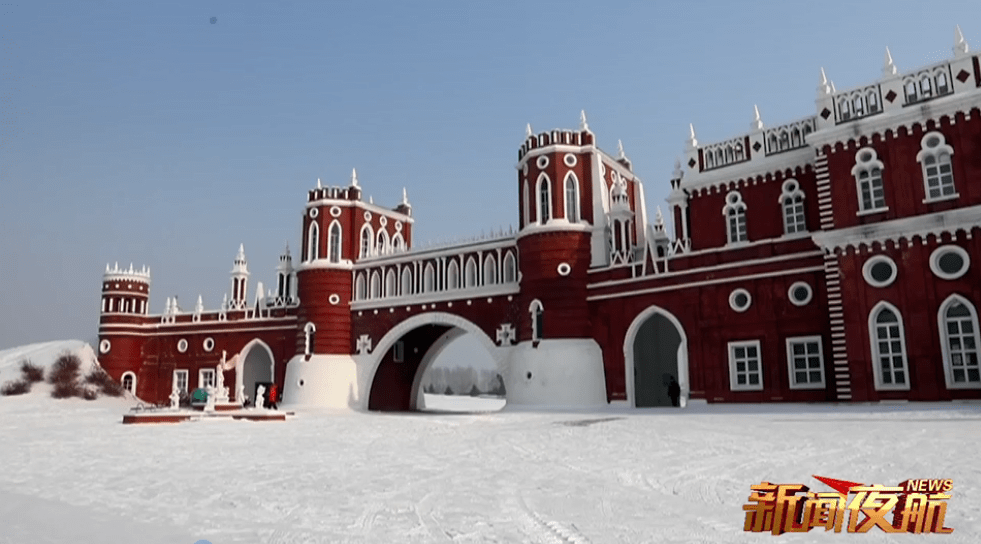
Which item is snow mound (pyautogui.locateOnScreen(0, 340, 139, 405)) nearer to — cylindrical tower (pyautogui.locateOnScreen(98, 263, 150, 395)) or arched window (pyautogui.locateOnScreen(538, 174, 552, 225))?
cylindrical tower (pyautogui.locateOnScreen(98, 263, 150, 395))

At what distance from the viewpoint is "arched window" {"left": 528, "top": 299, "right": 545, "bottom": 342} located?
2678 centimetres

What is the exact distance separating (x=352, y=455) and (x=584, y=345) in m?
15.7

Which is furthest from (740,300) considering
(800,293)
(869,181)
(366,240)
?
(366,240)

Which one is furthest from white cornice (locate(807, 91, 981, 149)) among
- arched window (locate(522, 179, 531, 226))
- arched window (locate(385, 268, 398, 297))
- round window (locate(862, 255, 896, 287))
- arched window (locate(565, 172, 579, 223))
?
arched window (locate(385, 268, 398, 297))

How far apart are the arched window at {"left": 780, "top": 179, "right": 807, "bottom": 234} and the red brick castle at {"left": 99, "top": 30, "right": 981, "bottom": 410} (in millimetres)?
46

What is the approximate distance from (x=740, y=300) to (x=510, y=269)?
10471mm

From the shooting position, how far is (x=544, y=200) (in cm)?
2780

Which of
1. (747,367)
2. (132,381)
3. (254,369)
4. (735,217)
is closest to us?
(747,367)

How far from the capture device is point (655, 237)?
28.7 meters

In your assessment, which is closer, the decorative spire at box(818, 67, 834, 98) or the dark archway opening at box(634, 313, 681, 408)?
the decorative spire at box(818, 67, 834, 98)

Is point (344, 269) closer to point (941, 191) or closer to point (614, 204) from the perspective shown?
point (614, 204)

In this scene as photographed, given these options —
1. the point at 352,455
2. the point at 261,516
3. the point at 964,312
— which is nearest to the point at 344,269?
the point at 352,455

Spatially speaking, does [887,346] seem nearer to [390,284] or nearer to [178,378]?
[390,284]

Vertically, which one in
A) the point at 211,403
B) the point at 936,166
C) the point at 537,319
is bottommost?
the point at 211,403
